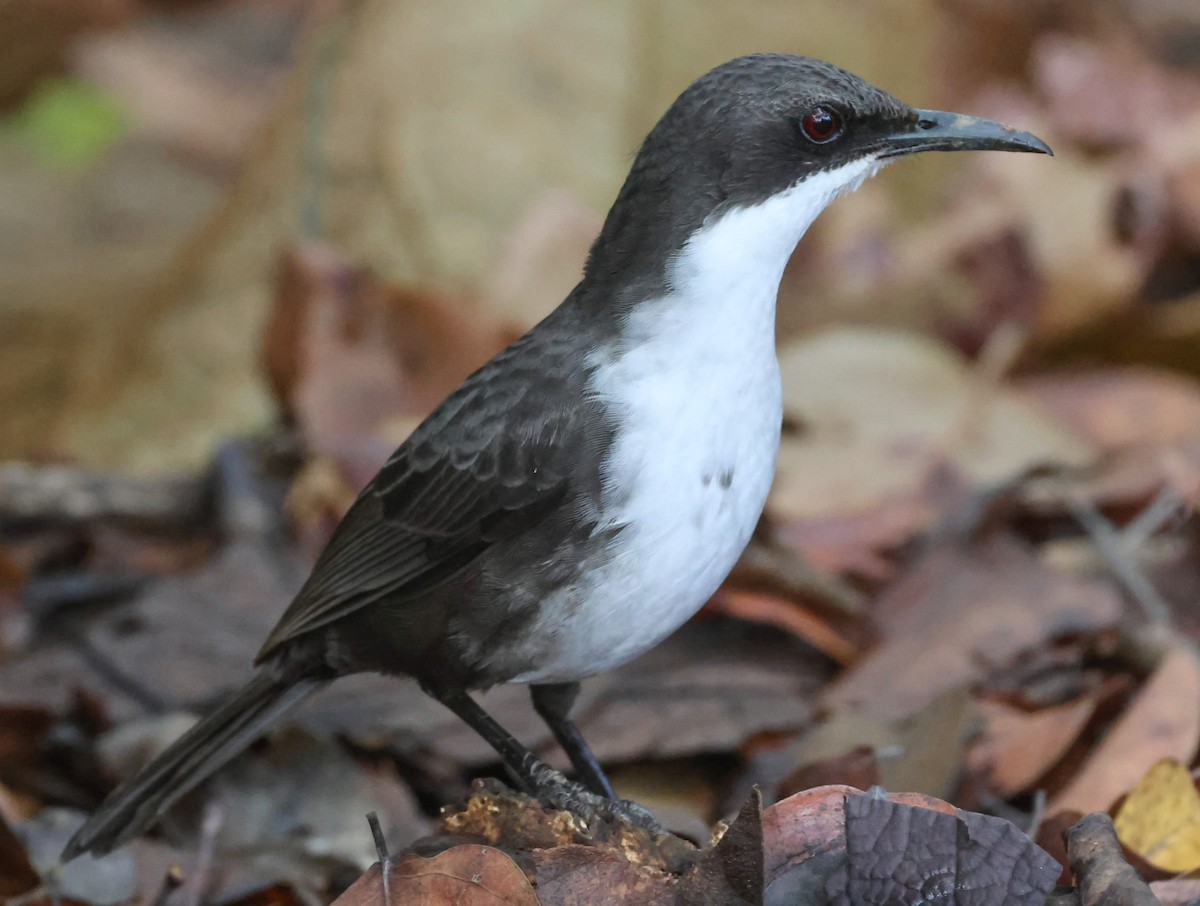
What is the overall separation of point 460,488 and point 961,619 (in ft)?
5.42

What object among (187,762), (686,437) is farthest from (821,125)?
(187,762)

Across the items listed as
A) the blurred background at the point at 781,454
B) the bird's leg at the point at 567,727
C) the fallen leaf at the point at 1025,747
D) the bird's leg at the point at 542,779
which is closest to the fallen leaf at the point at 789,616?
the blurred background at the point at 781,454

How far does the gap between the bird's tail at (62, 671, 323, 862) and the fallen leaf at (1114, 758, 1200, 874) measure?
191 centimetres

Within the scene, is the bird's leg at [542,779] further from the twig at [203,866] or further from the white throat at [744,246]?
the white throat at [744,246]

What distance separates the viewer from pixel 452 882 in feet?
9.76

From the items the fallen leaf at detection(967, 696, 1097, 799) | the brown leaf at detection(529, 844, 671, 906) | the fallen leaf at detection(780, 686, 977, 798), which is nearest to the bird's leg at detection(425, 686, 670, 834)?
the brown leaf at detection(529, 844, 671, 906)

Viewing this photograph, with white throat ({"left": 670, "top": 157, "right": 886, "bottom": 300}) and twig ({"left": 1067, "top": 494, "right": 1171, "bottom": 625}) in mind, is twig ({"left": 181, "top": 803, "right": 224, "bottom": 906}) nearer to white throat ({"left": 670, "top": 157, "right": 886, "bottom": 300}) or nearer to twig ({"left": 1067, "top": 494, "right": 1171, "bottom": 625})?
white throat ({"left": 670, "top": 157, "right": 886, "bottom": 300})

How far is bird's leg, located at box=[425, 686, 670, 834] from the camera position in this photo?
343 centimetres

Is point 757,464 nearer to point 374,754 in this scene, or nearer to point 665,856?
point 665,856

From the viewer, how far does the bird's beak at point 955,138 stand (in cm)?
366

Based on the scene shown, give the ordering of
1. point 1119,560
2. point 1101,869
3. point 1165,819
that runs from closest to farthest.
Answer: point 1101,869 < point 1165,819 < point 1119,560

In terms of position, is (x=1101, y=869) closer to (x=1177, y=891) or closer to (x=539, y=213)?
(x=1177, y=891)

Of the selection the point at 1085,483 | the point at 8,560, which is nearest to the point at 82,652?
the point at 8,560

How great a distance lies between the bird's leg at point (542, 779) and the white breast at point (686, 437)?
7.1 inches
